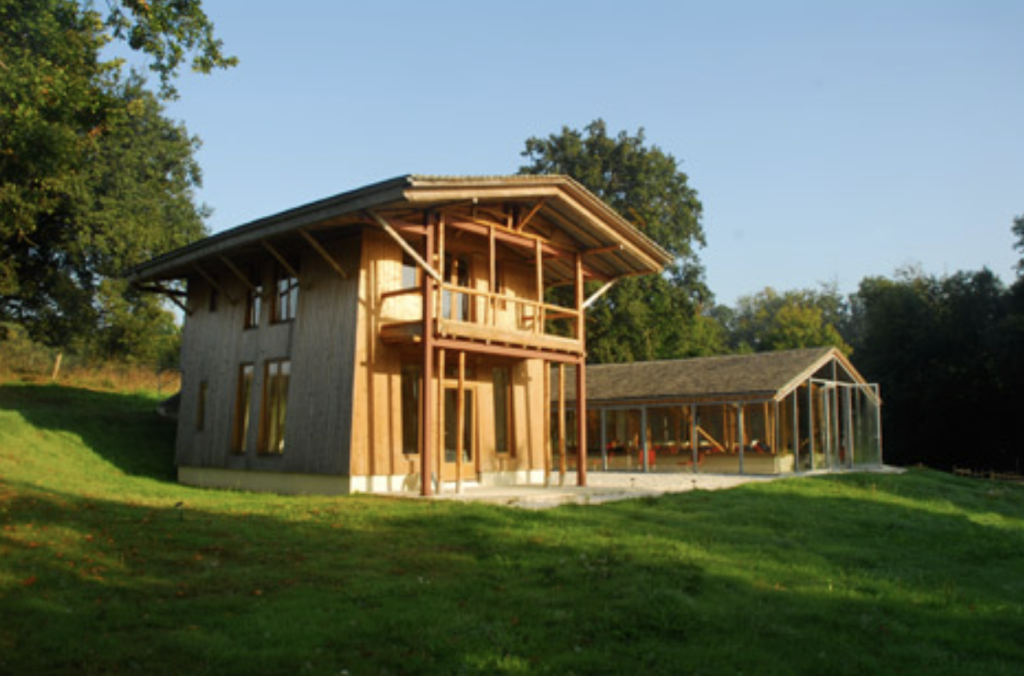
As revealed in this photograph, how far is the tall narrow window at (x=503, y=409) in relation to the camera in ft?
58.6

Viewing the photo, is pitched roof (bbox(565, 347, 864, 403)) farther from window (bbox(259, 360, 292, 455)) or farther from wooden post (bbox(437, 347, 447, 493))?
window (bbox(259, 360, 292, 455))

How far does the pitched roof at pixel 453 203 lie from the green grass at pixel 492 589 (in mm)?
4970

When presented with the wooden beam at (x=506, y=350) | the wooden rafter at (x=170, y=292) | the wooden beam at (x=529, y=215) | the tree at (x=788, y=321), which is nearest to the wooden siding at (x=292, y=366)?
the wooden rafter at (x=170, y=292)

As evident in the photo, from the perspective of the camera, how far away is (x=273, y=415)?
16656 mm

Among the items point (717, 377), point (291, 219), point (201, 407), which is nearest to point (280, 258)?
point (291, 219)

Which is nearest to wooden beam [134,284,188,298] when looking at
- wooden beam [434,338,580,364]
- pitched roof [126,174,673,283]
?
pitched roof [126,174,673,283]

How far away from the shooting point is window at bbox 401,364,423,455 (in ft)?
50.9

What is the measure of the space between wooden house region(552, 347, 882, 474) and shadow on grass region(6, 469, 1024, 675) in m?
13.0

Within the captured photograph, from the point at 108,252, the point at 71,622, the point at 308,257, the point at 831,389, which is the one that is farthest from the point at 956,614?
the point at 108,252

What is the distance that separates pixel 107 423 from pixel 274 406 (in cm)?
836

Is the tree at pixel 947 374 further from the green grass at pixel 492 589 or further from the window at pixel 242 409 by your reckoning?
the window at pixel 242 409

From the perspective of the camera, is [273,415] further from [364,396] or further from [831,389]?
[831,389]

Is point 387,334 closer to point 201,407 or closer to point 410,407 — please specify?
point 410,407

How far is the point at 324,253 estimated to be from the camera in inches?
589
